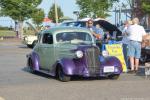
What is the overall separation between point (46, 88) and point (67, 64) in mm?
1501

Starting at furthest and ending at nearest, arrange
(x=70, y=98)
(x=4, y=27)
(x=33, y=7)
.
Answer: (x=4, y=27)
(x=33, y=7)
(x=70, y=98)

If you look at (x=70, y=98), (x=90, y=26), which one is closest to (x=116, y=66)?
(x=70, y=98)

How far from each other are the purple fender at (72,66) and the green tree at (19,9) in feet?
137

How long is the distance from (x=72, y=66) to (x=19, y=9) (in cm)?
4262

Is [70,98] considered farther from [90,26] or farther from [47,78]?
[90,26]

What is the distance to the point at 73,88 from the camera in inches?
501

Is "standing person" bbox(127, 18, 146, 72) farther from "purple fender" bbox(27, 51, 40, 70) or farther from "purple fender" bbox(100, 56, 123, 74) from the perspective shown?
"purple fender" bbox(27, 51, 40, 70)

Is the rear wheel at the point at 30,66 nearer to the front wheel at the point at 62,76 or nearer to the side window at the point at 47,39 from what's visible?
the side window at the point at 47,39

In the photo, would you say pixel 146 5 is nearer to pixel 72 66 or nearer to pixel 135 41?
pixel 135 41

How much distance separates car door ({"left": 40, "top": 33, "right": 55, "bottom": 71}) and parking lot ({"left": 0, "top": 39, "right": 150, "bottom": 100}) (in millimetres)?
423

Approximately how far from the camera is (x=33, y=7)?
5603 centimetres

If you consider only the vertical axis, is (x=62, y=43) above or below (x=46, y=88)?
above

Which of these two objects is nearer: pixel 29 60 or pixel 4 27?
pixel 29 60

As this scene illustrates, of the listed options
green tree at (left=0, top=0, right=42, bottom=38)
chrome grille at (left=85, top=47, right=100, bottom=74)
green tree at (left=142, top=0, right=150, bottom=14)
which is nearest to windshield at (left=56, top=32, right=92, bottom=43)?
chrome grille at (left=85, top=47, right=100, bottom=74)
